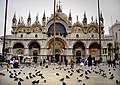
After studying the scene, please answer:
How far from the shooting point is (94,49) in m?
33.5

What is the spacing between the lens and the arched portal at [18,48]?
33159 mm

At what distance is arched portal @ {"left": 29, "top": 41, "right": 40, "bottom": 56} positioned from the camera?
33312 mm

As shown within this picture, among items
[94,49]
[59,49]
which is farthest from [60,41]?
[94,49]

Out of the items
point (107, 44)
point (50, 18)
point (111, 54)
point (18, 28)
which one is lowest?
point (111, 54)

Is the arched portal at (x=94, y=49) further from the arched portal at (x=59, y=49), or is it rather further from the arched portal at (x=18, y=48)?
the arched portal at (x=18, y=48)

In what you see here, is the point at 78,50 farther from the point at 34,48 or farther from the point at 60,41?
the point at 34,48

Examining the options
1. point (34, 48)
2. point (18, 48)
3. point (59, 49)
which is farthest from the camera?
point (34, 48)

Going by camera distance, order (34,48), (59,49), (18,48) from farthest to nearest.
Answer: (34,48)
(18,48)
(59,49)

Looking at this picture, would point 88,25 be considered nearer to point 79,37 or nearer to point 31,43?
point 79,37

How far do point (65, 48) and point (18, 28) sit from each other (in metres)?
11.8

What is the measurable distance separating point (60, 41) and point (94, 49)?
7529mm

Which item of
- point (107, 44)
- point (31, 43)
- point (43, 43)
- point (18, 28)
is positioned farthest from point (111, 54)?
point (18, 28)

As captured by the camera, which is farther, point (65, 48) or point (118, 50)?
point (118, 50)

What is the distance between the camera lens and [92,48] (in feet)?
110
